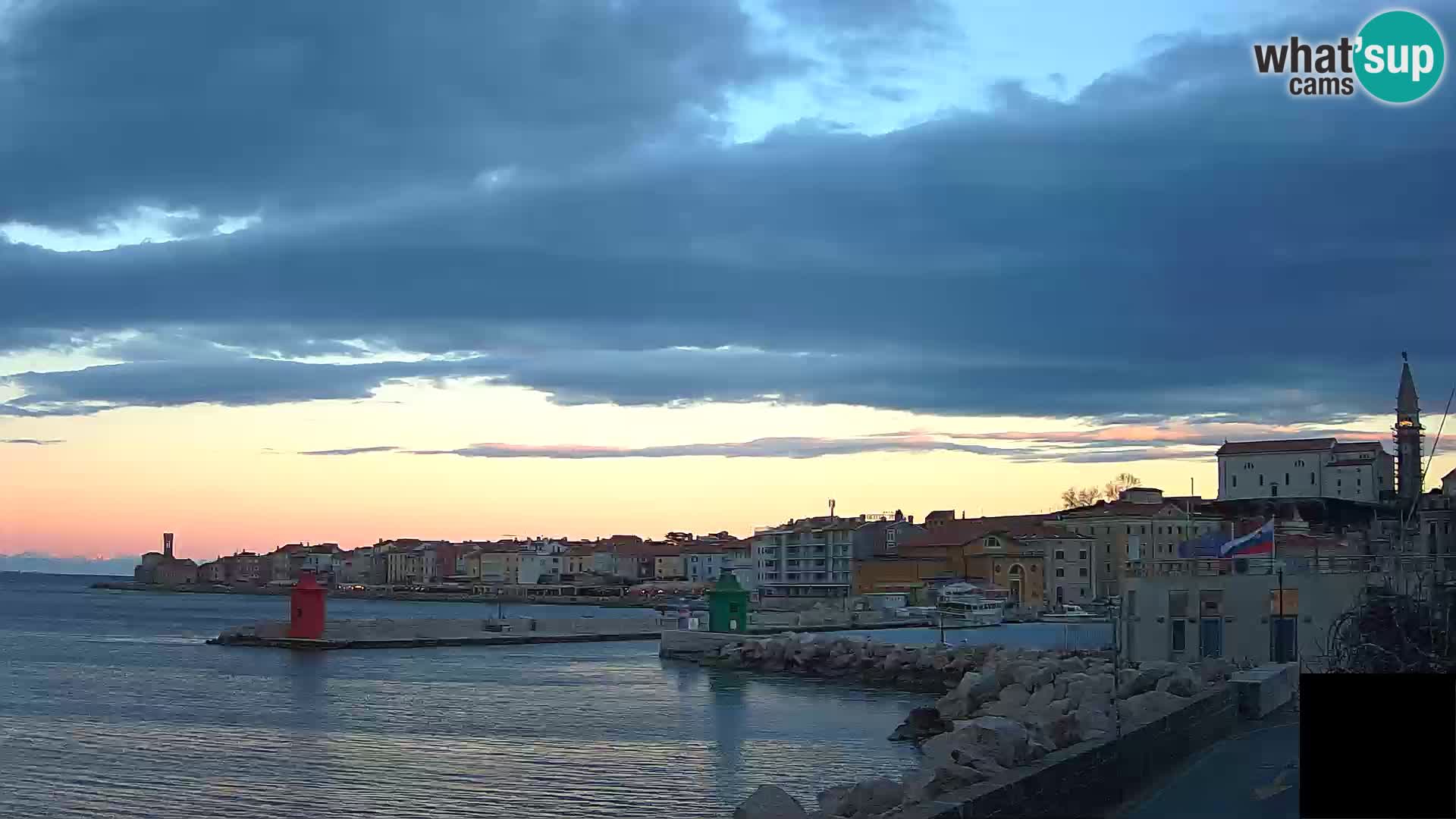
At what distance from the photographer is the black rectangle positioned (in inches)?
181

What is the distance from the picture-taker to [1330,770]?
4660mm

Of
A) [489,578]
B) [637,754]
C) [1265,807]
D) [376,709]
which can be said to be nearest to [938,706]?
[637,754]

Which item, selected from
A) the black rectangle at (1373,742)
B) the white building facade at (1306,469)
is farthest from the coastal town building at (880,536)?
the black rectangle at (1373,742)

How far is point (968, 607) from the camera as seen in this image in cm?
8462

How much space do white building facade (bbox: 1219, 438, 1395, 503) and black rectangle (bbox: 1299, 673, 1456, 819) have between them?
369 ft

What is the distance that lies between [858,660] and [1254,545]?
64.8 feet

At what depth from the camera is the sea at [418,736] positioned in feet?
69.8

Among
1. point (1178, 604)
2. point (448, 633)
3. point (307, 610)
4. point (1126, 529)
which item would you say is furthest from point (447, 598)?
point (1178, 604)

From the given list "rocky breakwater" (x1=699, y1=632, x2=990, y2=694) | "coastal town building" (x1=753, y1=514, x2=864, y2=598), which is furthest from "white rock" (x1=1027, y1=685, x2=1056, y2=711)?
"coastal town building" (x1=753, y1=514, x2=864, y2=598)

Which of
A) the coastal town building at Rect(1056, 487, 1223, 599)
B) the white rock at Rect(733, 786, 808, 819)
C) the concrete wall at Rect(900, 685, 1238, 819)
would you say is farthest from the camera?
the coastal town building at Rect(1056, 487, 1223, 599)

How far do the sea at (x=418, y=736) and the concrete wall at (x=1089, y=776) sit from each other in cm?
744

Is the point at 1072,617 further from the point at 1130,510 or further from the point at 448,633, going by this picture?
the point at 448,633

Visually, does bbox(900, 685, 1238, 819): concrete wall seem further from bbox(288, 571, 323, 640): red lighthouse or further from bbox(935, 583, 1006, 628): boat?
bbox(935, 583, 1006, 628): boat

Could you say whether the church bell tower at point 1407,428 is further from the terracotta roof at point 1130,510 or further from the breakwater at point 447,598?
the breakwater at point 447,598
